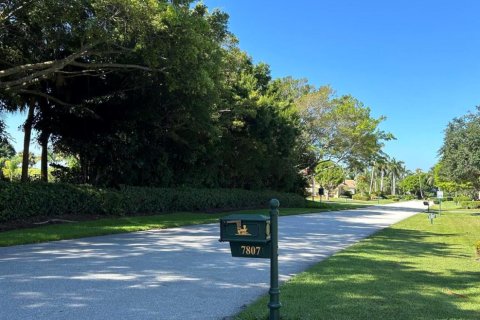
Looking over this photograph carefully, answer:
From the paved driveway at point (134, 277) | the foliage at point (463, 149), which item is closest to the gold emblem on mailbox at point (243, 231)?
the paved driveway at point (134, 277)

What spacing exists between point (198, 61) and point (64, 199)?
7.67 meters

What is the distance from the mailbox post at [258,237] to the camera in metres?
4.87

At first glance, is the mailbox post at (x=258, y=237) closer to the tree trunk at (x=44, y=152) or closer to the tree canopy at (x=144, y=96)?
the tree canopy at (x=144, y=96)

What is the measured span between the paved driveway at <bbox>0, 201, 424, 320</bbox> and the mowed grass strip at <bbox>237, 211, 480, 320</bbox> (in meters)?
0.63

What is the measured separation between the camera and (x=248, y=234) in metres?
4.93

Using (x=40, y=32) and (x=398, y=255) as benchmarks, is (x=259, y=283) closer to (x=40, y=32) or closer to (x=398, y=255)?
(x=398, y=255)

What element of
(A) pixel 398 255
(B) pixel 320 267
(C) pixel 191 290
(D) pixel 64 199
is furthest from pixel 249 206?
(C) pixel 191 290

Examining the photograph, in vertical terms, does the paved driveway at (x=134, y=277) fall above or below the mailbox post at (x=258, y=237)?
below

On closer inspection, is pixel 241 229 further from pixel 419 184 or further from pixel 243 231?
pixel 419 184

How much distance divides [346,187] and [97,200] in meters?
115

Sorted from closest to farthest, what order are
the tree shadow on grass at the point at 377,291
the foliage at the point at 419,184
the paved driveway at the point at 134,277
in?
the tree shadow on grass at the point at 377,291 < the paved driveway at the point at 134,277 < the foliage at the point at 419,184

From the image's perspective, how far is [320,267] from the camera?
970 centimetres

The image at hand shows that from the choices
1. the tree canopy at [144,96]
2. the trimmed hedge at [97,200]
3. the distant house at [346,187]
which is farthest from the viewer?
the distant house at [346,187]

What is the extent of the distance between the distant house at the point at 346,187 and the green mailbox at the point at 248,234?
10965cm
